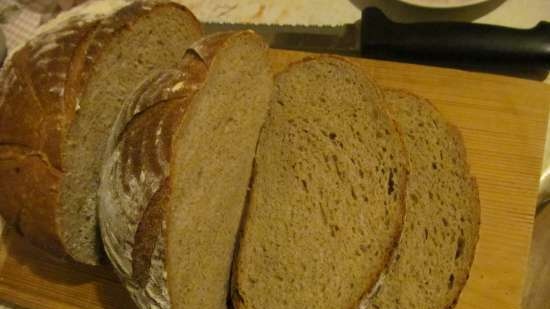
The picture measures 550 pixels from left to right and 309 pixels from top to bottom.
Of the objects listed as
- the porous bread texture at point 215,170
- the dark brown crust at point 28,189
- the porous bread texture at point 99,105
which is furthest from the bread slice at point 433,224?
the dark brown crust at point 28,189

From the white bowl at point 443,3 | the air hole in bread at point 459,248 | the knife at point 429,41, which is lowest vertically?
the air hole in bread at point 459,248

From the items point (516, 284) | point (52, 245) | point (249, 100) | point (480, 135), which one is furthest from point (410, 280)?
point (52, 245)

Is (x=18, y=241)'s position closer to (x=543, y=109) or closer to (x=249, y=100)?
(x=249, y=100)

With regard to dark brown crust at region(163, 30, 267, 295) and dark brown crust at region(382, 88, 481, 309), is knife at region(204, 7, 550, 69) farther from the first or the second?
dark brown crust at region(163, 30, 267, 295)

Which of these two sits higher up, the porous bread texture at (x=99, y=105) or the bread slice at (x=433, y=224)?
the porous bread texture at (x=99, y=105)

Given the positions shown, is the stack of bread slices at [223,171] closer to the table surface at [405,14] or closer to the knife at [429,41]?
the knife at [429,41]
